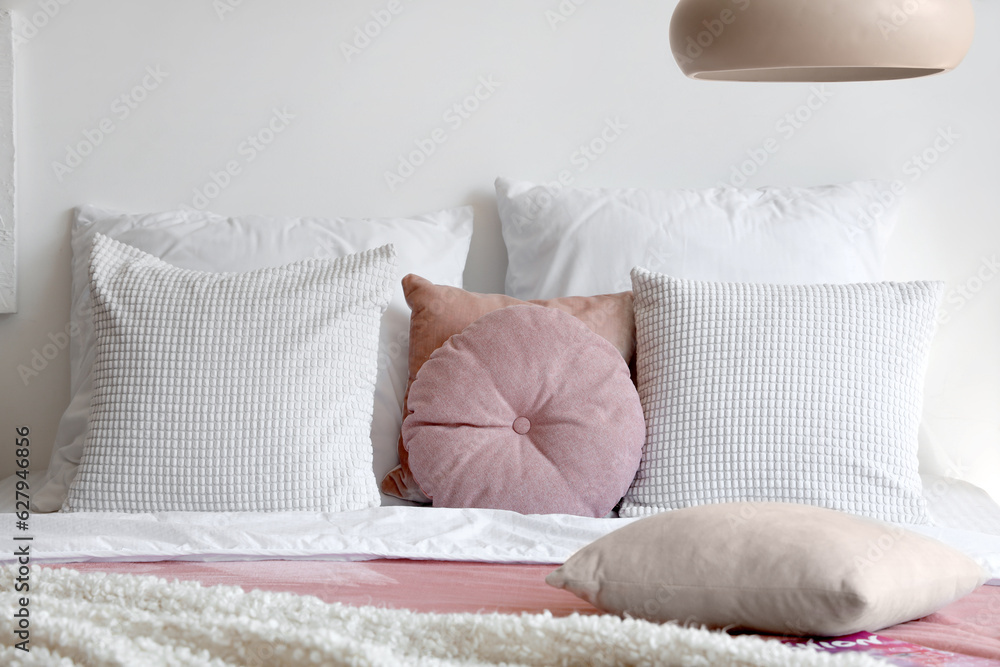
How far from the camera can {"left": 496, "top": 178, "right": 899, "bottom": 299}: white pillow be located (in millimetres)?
1822

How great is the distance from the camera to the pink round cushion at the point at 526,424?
1.50 m

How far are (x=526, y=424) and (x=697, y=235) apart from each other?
58 cm

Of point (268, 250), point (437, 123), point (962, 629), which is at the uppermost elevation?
point (437, 123)

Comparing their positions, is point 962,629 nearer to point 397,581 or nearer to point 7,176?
point 397,581

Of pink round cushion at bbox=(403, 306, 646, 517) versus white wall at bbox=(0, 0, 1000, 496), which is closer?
pink round cushion at bbox=(403, 306, 646, 517)

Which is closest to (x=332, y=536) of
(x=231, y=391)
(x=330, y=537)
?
(x=330, y=537)

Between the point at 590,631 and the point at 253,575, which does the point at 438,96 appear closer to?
the point at 253,575

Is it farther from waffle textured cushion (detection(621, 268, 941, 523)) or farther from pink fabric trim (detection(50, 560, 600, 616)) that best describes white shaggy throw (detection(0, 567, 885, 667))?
waffle textured cushion (detection(621, 268, 941, 523))

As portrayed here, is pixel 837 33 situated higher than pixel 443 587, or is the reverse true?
pixel 837 33

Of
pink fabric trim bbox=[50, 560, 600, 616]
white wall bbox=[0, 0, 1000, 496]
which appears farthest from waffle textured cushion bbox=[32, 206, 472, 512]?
pink fabric trim bbox=[50, 560, 600, 616]

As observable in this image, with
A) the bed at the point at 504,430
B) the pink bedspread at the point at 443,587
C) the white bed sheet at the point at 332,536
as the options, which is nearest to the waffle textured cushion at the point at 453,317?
the bed at the point at 504,430

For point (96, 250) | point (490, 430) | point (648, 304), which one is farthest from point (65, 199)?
point (648, 304)

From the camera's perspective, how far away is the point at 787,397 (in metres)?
1.49

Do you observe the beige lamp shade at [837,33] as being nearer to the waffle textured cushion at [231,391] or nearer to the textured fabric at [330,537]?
the textured fabric at [330,537]
